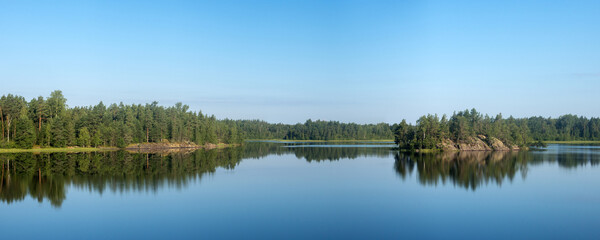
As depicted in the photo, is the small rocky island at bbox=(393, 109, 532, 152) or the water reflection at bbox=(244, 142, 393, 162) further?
the small rocky island at bbox=(393, 109, 532, 152)

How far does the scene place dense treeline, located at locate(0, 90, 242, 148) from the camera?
314 ft

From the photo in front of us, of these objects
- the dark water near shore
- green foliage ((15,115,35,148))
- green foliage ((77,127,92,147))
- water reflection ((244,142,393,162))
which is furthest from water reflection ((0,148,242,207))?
green foliage ((77,127,92,147))

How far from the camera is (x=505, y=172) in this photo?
2370 inches

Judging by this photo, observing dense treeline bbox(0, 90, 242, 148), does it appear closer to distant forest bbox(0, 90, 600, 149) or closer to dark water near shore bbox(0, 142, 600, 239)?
distant forest bbox(0, 90, 600, 149)

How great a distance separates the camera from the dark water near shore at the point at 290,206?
25234 millimetres

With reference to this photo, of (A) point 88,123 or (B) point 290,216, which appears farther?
(A) point 88,123

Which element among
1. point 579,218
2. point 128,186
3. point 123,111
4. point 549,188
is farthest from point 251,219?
point 123,111

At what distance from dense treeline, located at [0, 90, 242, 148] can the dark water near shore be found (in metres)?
50.0

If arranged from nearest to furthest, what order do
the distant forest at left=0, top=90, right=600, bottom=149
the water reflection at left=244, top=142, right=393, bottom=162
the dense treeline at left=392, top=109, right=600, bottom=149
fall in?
the water reflection at left=244, top=142, right=393, bottom=162 < the distant forest at left=0, top=90, right=600, bottom=149 < the dense treeline at left=392, top=109, right=600, bottom=149

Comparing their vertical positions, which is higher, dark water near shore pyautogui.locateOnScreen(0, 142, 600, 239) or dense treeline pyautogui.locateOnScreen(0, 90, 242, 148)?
dense treeline pyautogui.locateOnScreen(0, 90, 242, 148)

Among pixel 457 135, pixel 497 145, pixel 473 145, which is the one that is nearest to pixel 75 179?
pixel 457 135

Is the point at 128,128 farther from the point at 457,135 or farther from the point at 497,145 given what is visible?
the point at 497,145

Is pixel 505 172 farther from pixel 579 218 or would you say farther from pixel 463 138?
pixel 463 138

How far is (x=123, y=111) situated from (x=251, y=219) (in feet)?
426
